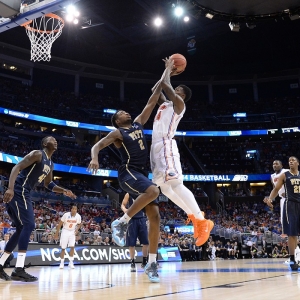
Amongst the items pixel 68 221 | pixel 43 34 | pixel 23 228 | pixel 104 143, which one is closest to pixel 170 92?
pixel 104 143

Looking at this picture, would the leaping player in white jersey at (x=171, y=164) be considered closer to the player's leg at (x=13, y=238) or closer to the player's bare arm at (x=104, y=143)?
the player's bare arm at (x=104, y=143)

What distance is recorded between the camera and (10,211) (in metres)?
5.39

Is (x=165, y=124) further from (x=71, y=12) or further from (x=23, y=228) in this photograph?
Answer: (x=71, y=12)

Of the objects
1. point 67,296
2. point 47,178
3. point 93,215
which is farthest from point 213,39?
point 67,296

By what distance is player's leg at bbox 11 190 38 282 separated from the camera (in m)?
5.21

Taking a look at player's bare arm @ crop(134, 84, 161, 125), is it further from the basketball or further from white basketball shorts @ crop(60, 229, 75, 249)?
white basketball shorts @ crop(60, 229, 75, 249)

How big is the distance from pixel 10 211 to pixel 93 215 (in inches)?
839

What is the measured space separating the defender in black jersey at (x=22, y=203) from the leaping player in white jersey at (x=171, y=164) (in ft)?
5.64

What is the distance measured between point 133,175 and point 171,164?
527mm

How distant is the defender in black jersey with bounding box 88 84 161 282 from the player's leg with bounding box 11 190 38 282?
1487mm

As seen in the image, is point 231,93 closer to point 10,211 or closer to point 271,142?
point 271,142

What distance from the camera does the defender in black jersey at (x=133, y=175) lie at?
445 cm

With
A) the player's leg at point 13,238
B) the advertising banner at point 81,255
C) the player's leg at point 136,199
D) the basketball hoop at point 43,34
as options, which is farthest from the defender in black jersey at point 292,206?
the basketball hoop at point 43,34

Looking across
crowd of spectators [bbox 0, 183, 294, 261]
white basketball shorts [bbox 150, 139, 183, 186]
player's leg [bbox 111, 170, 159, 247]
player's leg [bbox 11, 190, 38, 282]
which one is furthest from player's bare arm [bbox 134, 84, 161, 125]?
crowd of spectators [bbox 0, 183, 294, 261]
